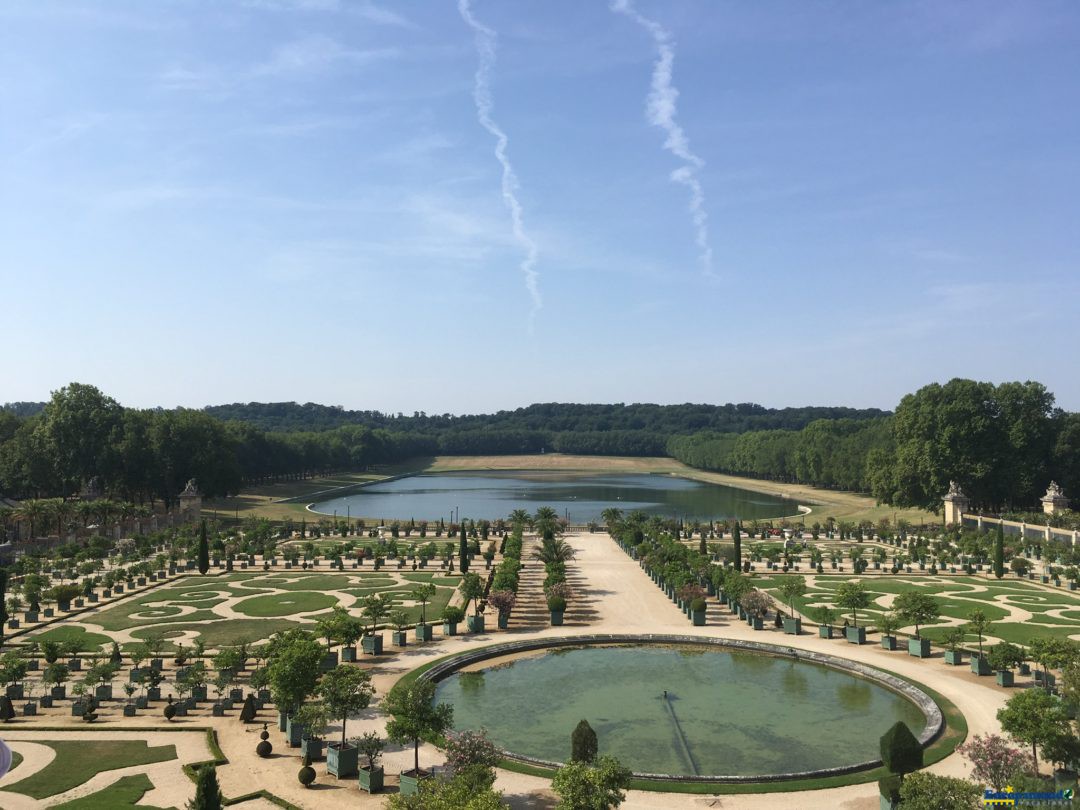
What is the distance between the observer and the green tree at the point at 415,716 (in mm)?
21531

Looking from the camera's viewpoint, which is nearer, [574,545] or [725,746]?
[725,746]

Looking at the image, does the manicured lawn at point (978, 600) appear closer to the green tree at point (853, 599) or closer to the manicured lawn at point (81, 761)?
the green tree at point (853, 599)

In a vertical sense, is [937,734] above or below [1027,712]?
below

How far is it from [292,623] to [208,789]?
24.0 meters

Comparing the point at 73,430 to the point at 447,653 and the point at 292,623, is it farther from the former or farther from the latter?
the point at 447,653

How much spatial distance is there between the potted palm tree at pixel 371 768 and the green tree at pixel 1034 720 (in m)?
16.7

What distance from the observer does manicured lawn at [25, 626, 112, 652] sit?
121 feet

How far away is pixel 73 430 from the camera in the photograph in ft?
304

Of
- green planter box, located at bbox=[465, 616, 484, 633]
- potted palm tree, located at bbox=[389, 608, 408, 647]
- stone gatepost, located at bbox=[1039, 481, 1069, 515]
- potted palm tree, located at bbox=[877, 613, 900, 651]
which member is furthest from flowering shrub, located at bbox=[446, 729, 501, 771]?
stone gatepost, located at bbox=[1039, 481, 1069, 515]

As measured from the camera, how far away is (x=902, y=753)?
2039cm

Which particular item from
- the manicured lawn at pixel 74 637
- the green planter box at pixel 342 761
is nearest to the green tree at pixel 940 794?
the green planter box at pixel 342 761

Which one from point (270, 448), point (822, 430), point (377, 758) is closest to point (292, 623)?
point (377, 758)

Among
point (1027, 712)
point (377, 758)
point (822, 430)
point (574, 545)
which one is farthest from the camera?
point (822, 430)

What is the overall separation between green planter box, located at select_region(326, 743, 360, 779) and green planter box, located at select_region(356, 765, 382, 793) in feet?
3.47
